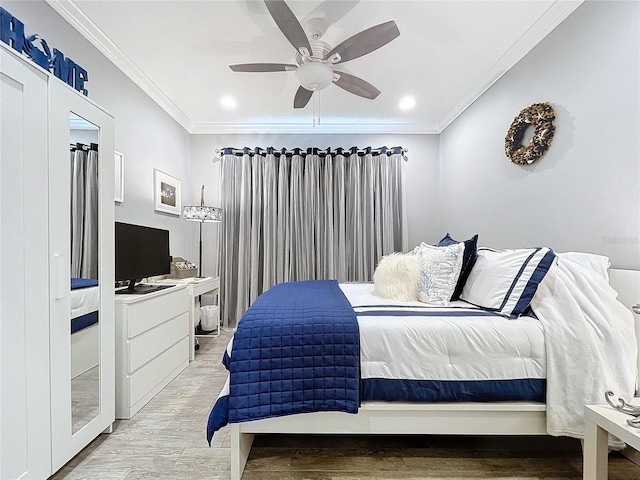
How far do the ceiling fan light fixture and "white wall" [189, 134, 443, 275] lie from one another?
6.64 feet

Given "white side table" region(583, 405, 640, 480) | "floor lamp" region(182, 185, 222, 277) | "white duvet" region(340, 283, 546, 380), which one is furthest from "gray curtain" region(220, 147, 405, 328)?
"white side table" region(583, 405, 640, 480)

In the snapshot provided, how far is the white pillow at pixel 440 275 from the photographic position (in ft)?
6.78

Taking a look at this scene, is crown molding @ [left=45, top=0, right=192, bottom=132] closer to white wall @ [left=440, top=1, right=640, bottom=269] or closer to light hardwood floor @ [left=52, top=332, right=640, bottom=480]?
light hardwood floor @ [left=52, top=332, right=640, bottom=480]

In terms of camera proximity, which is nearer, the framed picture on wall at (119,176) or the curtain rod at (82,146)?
the curtain rod at (82,146)

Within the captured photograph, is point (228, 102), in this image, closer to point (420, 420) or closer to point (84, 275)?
point (84, 275)

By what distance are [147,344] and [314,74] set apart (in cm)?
221

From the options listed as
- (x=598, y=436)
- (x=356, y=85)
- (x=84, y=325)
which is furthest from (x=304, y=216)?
(x=598, y=436)

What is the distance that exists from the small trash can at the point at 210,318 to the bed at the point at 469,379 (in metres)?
2.57

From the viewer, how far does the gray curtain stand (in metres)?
4.30

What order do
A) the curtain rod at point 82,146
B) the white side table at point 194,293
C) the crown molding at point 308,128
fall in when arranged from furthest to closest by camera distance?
the crown molding at point 308,128 → the white side table at point 194,293 → the curtain rod at point 82,146

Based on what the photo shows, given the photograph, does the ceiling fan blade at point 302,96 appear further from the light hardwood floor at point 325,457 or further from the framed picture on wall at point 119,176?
the light hardwood floor at point 325,457

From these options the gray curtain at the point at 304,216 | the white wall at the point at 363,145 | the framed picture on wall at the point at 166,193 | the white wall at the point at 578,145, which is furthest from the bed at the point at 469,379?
the white wall at the point at 363,145

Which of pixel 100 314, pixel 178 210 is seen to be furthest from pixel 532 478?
pixel 178 210

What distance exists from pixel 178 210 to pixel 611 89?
13.2ft
